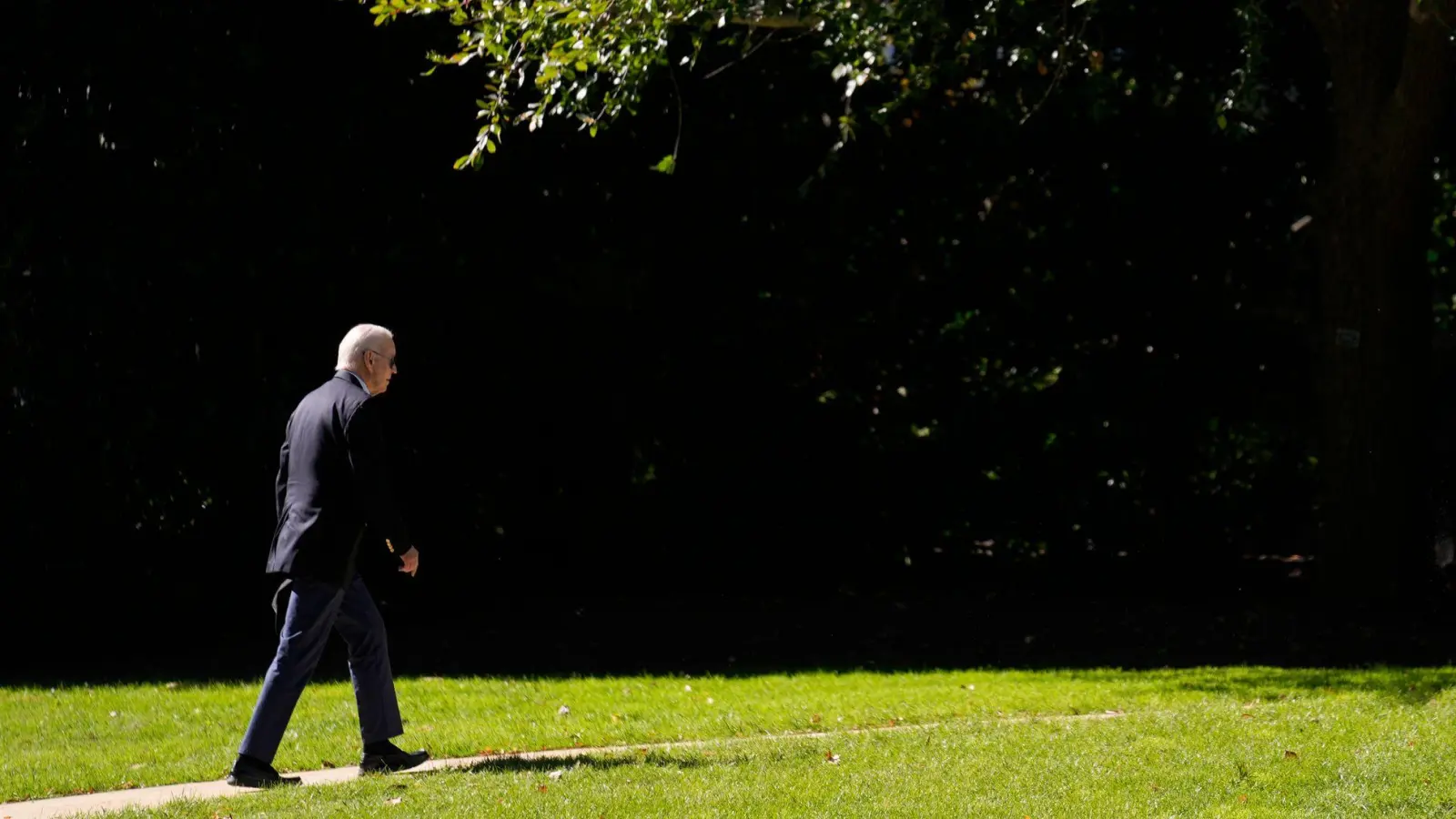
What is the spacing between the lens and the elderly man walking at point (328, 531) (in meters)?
6.52

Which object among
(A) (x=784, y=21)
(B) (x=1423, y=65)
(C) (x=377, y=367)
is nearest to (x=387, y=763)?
(C) (x=377, y=367)

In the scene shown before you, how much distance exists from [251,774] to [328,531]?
1.03 meters

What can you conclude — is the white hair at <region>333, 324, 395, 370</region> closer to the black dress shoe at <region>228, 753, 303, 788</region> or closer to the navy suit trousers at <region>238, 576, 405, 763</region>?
the navy suit trousers at <region>238, 576, 405, 763</region>

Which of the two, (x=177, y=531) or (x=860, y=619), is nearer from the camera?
(x=177, y=531)

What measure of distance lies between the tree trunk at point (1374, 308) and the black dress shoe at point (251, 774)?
7.95 metres

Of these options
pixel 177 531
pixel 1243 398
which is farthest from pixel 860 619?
pixel 177 531

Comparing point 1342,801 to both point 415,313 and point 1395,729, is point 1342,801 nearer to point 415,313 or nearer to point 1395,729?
point 1395,729

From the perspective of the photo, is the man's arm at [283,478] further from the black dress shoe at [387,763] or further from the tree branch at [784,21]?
the tree branch at [784,21]

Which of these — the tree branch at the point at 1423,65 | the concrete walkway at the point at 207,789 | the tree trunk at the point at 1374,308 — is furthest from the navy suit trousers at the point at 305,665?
the tree branch at the point at 1423,65

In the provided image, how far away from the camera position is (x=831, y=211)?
12836mm

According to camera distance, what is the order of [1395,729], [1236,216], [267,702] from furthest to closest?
[1236,216] < [1395,729] < [267,702]

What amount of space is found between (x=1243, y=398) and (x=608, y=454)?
503 centimetres

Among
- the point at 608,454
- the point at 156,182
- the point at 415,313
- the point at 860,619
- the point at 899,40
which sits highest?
the point at 899,40

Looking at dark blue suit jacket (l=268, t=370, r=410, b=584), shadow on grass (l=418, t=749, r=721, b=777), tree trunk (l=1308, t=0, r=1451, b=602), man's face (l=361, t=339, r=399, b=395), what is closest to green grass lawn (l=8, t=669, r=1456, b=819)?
shadow on grass (l=418, t=749, r=721, b=777)
